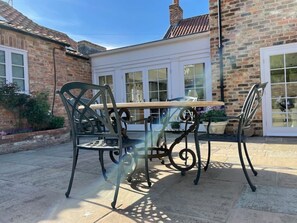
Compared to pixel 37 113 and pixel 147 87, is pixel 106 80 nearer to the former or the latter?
pixel 147 87

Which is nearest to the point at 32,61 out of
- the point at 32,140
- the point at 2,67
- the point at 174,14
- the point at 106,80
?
the point at 2,67

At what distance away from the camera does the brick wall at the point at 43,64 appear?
531cm

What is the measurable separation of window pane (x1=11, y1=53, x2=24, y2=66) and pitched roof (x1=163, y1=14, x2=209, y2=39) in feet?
24.3

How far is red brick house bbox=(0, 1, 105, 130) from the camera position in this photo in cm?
530

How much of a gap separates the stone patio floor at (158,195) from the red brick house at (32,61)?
3.25m

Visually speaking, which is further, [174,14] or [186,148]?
[174,14]

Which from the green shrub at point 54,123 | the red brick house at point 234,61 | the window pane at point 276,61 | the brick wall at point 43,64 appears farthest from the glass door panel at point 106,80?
the window pane at point 276,61

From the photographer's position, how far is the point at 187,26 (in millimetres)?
11844

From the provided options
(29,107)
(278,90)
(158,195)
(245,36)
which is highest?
(245,36)

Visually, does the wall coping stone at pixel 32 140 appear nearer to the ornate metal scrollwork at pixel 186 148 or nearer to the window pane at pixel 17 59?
the window pane at pixel 17 59

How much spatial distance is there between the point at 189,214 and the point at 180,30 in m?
11.4

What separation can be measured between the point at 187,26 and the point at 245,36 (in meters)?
7.06

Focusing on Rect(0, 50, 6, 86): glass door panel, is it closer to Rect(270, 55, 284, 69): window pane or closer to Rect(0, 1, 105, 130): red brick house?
Rect(0, 1, 105, 130): red brick house

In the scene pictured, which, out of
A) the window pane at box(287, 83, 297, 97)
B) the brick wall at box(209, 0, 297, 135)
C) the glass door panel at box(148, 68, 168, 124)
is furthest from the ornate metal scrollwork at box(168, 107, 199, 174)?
the glass door panel at box(148, 68, 168, 124)
